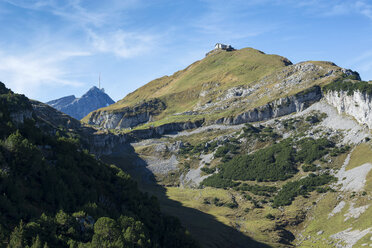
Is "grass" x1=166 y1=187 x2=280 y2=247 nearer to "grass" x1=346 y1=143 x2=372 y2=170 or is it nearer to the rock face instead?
"grass" x1=346 y1=143 x2=372 y2=170

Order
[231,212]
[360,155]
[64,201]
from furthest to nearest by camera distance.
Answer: [360,155], [231,212], [64,201]

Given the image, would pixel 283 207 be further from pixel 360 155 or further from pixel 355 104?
pixel 355 104

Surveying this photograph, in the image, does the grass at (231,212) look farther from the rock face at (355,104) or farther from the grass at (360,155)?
the rock face at (355,104)

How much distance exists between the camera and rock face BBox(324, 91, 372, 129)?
5861 inches

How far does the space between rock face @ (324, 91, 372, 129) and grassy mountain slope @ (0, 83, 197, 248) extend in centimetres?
12034

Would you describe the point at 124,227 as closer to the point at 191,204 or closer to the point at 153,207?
the point at 153,207

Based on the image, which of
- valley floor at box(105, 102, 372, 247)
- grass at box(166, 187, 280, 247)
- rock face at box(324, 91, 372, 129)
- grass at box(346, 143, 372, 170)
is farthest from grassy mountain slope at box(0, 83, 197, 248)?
rock face at box(324, 91, 372, 129)

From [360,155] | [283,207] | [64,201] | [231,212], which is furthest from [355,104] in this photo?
[64,201]

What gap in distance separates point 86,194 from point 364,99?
480 ft

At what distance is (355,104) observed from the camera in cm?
15975

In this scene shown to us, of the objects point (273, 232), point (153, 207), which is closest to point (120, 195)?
point (153, 207)

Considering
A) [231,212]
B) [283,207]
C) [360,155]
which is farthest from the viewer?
[360,155]

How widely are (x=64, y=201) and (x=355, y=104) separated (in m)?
154

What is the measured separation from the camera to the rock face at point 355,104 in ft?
488
